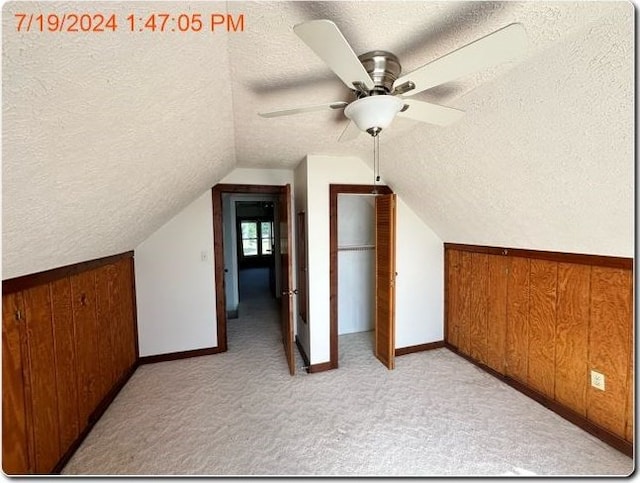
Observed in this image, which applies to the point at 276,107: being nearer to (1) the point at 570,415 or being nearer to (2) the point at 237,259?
(1) the point at 570,415

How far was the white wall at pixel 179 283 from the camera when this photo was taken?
2.84m

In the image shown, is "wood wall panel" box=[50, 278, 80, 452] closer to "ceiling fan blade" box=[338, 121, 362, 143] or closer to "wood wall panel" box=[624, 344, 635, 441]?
"ceiling fan blade" box=[338, 121, 362, 143]

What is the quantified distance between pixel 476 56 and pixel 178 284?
10.0 ft

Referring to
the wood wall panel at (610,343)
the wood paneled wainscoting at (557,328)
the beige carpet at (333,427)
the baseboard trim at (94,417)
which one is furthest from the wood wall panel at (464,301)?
the baseboard trim at (94,417)

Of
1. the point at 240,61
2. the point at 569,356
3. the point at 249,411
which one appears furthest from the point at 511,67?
the point at 249,411

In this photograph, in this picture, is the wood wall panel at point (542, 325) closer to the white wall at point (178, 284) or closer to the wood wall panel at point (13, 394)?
the white wall at point (178, 284)

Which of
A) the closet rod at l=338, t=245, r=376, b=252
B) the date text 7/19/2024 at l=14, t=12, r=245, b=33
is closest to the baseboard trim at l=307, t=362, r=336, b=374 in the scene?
the closet rod at l=338, t=245, r=376, b=252

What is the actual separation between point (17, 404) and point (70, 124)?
140cm

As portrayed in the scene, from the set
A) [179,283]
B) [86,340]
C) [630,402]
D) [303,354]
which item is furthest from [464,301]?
[86,340]

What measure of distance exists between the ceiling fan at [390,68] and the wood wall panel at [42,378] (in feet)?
5.56

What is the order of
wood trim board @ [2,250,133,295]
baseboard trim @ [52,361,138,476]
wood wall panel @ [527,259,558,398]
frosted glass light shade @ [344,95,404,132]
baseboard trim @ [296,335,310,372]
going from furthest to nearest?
1. baseboard trim @ [296,335,310,372]
2. wood wall panel @ [527,259,558,398]
3. baseboard trim @ [52,361,138,476]
4. wood trim board @ [2,250,133,295]
5. frosted glass light shade @ [344,95,404,132]

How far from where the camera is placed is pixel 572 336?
1980mm

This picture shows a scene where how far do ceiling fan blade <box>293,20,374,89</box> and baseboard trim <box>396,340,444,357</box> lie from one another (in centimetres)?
281

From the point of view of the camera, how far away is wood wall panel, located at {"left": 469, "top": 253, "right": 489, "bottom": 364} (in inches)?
105
